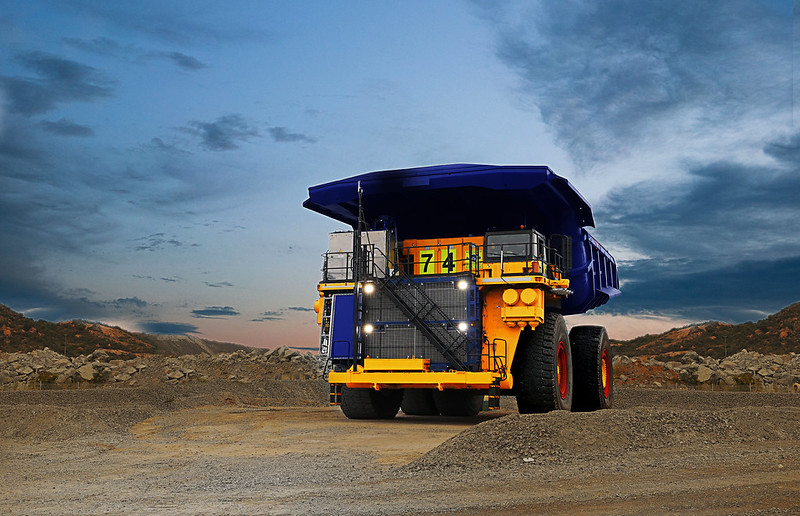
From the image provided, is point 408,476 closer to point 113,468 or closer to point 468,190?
point 113,468

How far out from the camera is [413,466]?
9438 millimetres

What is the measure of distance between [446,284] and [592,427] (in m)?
5.66

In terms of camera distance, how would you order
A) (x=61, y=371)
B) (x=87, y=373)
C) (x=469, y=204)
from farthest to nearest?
1. (x=61, y=371)
2. (x=87, y=373)
3. (x=469, y=204)

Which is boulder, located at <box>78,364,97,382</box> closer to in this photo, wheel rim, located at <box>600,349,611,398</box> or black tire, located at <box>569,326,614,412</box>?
black tire, located at <box>569,326,614,412</box>

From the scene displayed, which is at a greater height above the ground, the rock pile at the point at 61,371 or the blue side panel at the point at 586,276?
the blue side panel at the point at 586,276

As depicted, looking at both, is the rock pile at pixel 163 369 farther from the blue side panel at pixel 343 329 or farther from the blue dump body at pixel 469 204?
the blue side panel at pixel 343 329

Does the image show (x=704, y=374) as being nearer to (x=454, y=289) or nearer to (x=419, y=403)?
(x=419, y=403)

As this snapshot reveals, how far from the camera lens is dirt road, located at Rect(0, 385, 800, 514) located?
24.0 feet

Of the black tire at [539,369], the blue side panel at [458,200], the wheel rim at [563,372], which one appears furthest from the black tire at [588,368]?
the blue side panel at [458,200]

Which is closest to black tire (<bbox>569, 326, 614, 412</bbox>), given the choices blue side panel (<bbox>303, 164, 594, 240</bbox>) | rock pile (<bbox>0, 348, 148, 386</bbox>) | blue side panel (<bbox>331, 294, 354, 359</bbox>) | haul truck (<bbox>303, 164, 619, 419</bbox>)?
haul truck (<bbox>303, 164, 619, 419</bbox>)

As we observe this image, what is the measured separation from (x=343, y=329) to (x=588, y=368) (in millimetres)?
6458

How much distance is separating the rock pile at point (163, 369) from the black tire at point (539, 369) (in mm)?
21506

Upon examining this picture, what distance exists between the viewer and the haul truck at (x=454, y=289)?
15391 millimetres

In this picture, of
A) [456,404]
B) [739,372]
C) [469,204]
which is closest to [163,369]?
[456,404]
